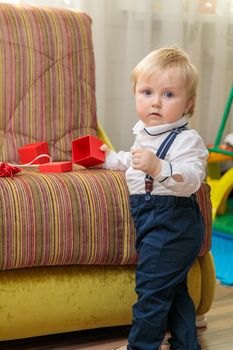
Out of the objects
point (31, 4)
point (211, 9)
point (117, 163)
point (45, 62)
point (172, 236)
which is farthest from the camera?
point (211, 9)

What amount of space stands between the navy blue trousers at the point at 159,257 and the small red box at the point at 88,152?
0.26 meters

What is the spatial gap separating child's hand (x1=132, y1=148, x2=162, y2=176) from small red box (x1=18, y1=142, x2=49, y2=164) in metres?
0.57

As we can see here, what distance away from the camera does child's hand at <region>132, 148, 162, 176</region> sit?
4.97 ft

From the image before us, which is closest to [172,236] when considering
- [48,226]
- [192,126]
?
[48,226]

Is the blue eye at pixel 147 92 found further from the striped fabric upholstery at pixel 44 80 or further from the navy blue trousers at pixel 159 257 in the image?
the striped fabric upholstery at pixel 44 80

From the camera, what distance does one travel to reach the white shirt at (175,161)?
154 centimetres

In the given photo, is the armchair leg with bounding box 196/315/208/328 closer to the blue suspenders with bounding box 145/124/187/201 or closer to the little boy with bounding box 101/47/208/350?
the little boy with bounding box 101/47/208/350

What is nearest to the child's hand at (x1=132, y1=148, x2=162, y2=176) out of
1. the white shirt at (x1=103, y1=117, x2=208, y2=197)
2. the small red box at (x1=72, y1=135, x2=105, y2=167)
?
the white shirt at (x1=103, y1=117, x2=208, y2=197)

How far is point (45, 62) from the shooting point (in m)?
2.20

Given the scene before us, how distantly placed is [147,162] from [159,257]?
0.84 feet

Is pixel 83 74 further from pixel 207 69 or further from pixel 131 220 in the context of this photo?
pixel 207 69

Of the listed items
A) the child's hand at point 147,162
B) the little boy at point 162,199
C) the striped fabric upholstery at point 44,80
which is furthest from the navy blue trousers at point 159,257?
the striped fabric upholstery at point 44,80

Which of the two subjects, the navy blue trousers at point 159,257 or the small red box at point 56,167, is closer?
the navy blue trousers at point 159,257

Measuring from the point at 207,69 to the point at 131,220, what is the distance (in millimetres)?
1537
